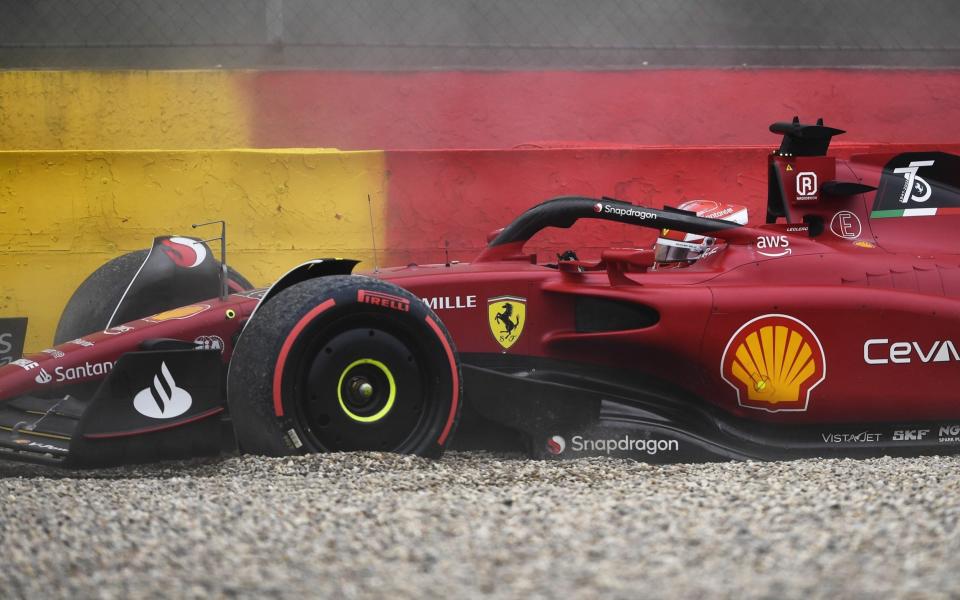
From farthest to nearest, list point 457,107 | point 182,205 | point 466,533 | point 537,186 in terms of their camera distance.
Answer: point 457,107 < point 537,186 < point 182,205 < point 466,533

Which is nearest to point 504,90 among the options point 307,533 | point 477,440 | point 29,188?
Result: point 29,188

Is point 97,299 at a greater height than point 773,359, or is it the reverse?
point 97,299

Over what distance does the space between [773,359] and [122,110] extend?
5.35 m

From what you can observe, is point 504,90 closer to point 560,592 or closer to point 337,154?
point 337,154

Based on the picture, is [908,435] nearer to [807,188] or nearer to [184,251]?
[807,188]

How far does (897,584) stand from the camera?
247 centimetres

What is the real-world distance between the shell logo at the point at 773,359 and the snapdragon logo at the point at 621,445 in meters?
0.37

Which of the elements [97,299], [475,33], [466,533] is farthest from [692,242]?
[475,33]

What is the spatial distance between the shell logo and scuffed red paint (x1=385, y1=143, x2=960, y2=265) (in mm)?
2390

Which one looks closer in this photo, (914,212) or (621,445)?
(621,445)

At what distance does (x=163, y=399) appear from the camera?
13.5 ft

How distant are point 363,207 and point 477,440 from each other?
2542 millimetres

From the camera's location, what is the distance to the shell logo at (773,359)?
472cm

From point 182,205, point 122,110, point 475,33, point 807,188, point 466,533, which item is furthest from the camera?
point 475,33
